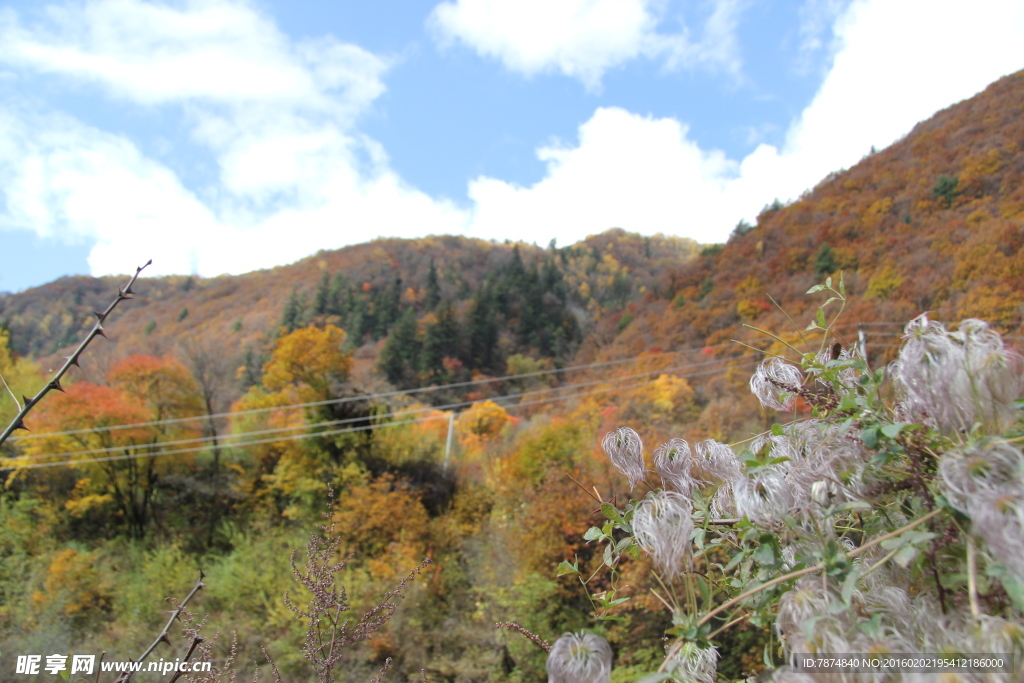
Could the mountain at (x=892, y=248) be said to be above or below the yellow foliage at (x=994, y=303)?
above

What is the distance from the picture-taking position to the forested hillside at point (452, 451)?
22.5ft

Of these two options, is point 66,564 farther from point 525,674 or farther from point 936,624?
point 936,624

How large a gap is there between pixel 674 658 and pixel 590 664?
11 centimetres

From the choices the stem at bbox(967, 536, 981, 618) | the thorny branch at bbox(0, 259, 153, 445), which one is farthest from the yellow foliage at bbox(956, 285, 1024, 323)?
the thorny branch at bbox(0, 259, 153, 445)

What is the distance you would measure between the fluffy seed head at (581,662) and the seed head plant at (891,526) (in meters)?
0.01

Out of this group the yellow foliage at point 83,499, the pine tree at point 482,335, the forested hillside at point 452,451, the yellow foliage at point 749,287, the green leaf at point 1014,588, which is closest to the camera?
the green leaf at point 1014,588

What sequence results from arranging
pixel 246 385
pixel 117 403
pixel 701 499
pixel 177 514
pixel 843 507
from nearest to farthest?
pixel 843 507 → pixel 701 499 → pixel 117 403 → pixel 177 514 → pixel 246 385

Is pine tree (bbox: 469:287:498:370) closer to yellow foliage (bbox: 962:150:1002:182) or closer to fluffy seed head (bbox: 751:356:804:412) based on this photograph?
yellow foliage (bbox: 962:150:1002:182)

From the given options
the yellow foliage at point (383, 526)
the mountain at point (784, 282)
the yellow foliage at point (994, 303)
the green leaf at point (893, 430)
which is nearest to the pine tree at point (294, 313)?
the mountain at point (784, 282)

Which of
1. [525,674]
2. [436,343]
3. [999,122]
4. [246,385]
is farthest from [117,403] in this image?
[999,122]

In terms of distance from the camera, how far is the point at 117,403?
10.2 meters

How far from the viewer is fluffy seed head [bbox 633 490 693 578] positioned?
2.36 ft

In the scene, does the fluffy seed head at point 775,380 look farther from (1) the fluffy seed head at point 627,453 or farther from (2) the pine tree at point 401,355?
(2) the pine tree at point 401,355

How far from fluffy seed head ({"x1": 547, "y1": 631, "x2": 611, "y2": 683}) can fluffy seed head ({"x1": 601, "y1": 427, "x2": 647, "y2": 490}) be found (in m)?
0.28
